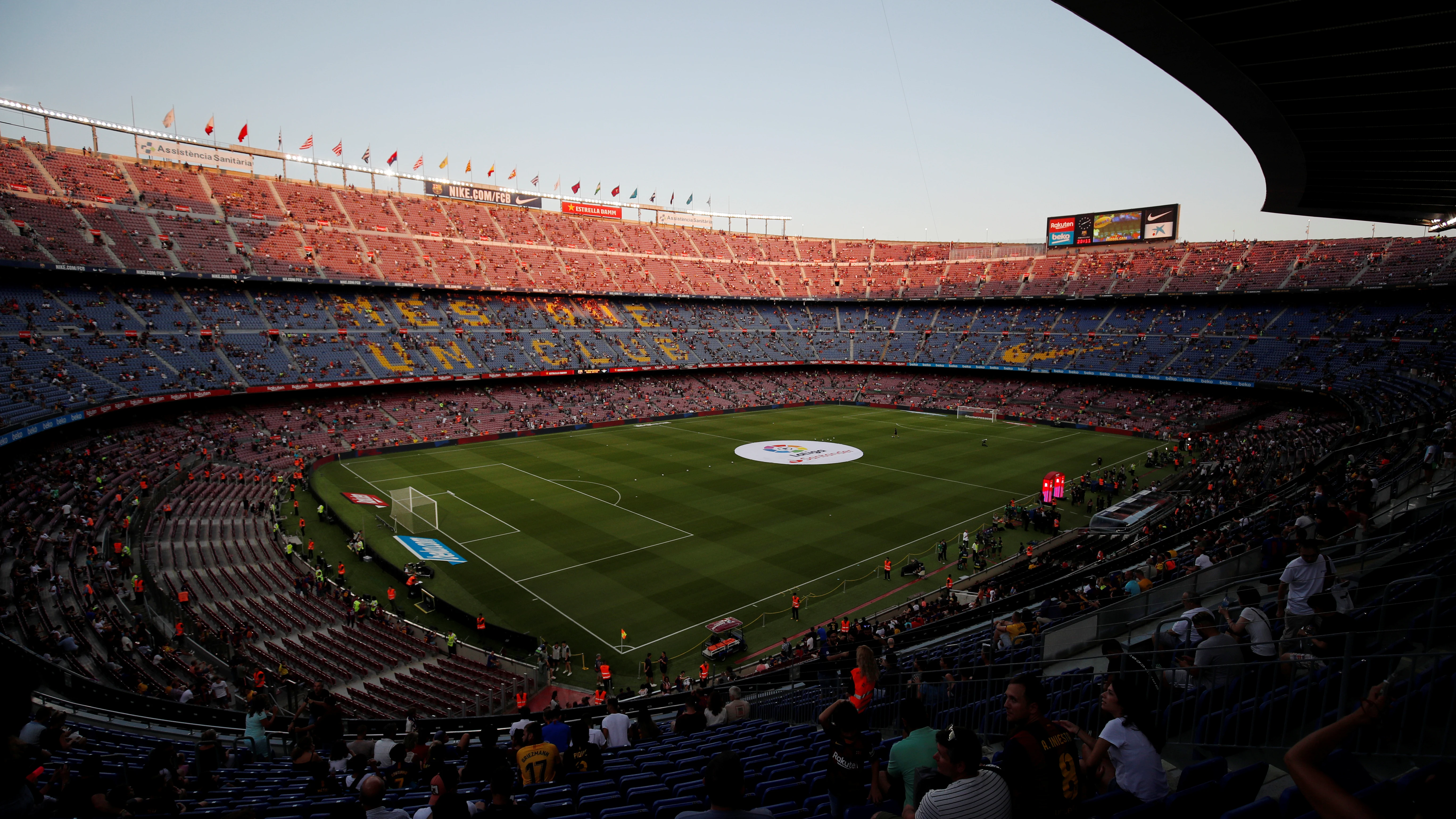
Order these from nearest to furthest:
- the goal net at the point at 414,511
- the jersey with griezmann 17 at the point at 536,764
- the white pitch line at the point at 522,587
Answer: the jersey with griezmann 17 at the point at 536,764 < the white pitch line at the point at 522,587 < the goal net at the point at 414,511

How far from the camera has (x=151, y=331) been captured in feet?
158

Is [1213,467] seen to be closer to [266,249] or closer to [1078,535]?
[1078,535]

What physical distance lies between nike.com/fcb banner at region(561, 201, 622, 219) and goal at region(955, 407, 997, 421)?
1973 inches

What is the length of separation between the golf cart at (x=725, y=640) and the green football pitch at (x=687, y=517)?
0.62 m

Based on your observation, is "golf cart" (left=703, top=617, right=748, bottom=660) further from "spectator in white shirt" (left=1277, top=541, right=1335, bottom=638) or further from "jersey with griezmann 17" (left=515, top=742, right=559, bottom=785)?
"spectator in white shirt" (left=1277, top=541, right=1335, bottom=638)

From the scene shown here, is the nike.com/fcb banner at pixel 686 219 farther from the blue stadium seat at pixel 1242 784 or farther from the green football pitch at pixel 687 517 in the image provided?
the blue stadium seat at pixel 1242 784

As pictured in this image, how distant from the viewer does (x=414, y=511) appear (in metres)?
34.5

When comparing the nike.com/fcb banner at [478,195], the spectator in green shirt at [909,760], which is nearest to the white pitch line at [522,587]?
the spectator in green shirt at [909,760]

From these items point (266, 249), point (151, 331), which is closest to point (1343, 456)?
point (151, 331)

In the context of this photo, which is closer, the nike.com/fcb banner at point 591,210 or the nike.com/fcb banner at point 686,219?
the nike.com/fcb banner at point 591,210

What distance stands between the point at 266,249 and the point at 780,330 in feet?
175

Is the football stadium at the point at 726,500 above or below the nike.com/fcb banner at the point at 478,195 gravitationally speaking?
below

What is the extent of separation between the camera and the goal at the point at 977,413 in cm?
6331

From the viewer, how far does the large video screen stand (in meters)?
74.3
